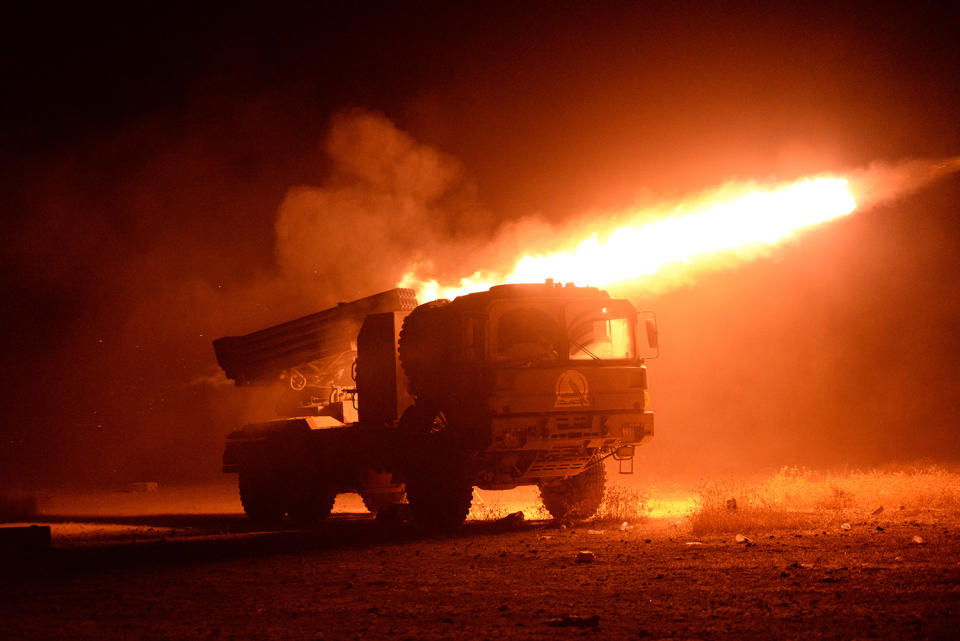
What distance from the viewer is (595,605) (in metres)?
8.89

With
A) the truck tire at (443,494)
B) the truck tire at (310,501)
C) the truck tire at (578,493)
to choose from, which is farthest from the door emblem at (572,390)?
the truck tire at (310,501)

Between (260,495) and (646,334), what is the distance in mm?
7790

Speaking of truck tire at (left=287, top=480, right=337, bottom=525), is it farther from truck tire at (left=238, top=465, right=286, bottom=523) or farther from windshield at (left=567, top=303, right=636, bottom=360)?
windshield at (left=567, top=303, right=636, bottom=360)

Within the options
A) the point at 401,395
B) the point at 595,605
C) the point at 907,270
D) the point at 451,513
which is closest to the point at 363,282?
the point at 401,395

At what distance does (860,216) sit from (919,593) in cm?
2673

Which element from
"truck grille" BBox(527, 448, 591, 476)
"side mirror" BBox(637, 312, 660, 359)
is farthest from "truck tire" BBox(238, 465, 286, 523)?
"side mirror" BBox(637, 312, 660, 359)

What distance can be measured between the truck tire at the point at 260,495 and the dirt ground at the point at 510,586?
12.7 feet

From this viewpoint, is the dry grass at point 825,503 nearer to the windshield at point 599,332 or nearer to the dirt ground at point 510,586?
the dirt ground at point 510,586

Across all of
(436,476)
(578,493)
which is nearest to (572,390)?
(436,476)

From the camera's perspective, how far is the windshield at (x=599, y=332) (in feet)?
50.5

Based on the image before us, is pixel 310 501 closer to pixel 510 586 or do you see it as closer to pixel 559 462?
pixel 559 462

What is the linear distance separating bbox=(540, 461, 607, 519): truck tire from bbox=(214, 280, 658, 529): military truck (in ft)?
0.07

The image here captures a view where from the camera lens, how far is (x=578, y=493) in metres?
17.0

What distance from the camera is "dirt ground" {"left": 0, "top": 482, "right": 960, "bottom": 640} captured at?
8047 millimetres
